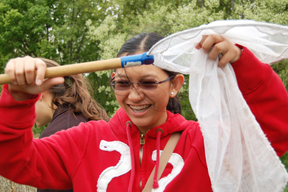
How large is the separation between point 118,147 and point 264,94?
1.13 m

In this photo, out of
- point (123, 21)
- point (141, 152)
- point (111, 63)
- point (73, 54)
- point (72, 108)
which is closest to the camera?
point (111, 63)

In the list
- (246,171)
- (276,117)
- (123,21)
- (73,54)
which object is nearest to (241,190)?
→ (246,171)

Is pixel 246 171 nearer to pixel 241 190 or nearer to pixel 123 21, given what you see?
pixel 241 190

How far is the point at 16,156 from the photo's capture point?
72.2 inches

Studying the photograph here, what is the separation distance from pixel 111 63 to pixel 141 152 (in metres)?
0.89

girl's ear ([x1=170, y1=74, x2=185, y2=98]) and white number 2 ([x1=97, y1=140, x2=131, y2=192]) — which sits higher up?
girl's ear ([x1=170, y1=74, x2=185, y2=98])

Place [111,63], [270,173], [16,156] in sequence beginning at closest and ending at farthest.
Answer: [111,63] → [270,173] → [16,156]

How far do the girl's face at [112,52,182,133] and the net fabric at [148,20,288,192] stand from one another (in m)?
0.29

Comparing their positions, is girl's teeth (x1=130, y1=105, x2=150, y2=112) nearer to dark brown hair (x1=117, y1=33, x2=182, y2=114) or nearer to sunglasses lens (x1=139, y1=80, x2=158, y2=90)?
sunglasses lens (x1=139, y1=80, x2=158, y2=90)

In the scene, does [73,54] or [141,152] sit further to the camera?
[73,54]

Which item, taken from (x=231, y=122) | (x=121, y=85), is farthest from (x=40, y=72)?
(x=231, y=122)

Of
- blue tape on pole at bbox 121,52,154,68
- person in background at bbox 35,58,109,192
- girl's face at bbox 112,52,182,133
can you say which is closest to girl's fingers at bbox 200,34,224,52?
blue tape on pole at bbox 121,52,154,68

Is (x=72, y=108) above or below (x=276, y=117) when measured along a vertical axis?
below

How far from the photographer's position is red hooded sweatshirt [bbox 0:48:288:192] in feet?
5.67
